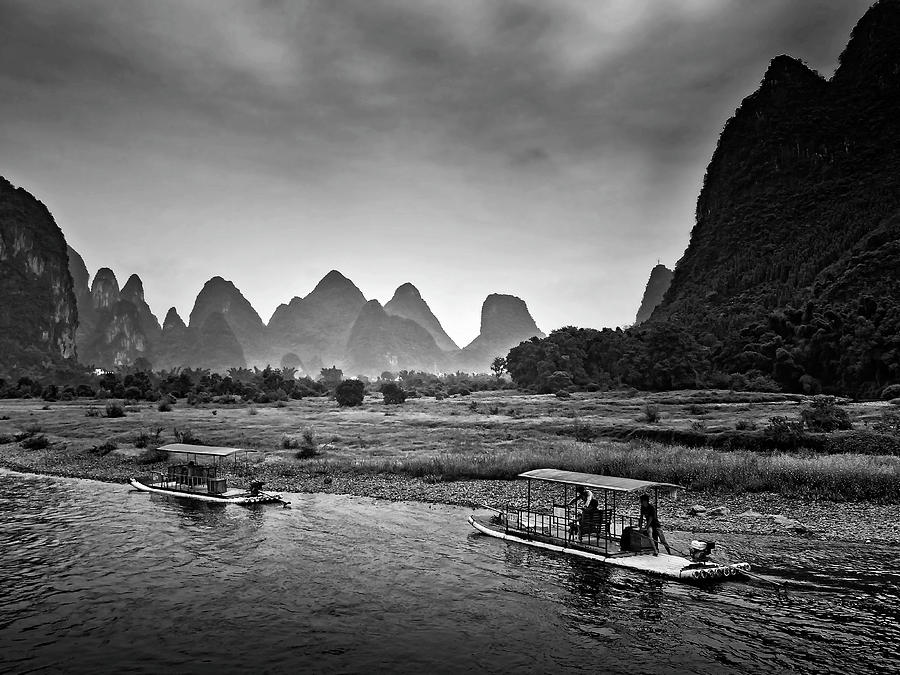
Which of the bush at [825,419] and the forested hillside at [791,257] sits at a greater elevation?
the forested hillside at [791,257]

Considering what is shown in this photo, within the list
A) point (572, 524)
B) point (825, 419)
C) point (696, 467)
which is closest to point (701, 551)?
point (572, 524)

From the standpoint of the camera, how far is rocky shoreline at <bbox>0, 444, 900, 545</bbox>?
25.2 m

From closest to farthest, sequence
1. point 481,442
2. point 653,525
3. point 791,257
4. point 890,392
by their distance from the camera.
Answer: point 653,525 < point 481,442 < point 890,392 < point 791,257

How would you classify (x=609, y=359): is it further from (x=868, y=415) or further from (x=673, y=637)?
(x=673, y=637)

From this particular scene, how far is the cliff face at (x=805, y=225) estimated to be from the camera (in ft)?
264

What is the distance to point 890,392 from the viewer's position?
6128 cm

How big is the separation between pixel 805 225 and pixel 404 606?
140032 mm

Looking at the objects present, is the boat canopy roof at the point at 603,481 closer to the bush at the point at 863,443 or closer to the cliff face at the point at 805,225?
the bush at the point at 863,443

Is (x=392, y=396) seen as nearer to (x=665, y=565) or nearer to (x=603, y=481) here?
(x=603, y=481)

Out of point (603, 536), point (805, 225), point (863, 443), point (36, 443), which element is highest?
point (805, 225)

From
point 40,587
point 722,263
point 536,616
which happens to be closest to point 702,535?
point 536,616

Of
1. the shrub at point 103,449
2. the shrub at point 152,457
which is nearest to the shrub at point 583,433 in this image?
the shrub at point 152,457

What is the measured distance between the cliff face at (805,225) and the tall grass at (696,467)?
44921mm

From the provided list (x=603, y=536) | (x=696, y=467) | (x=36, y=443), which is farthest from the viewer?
(x=36, y=443)
